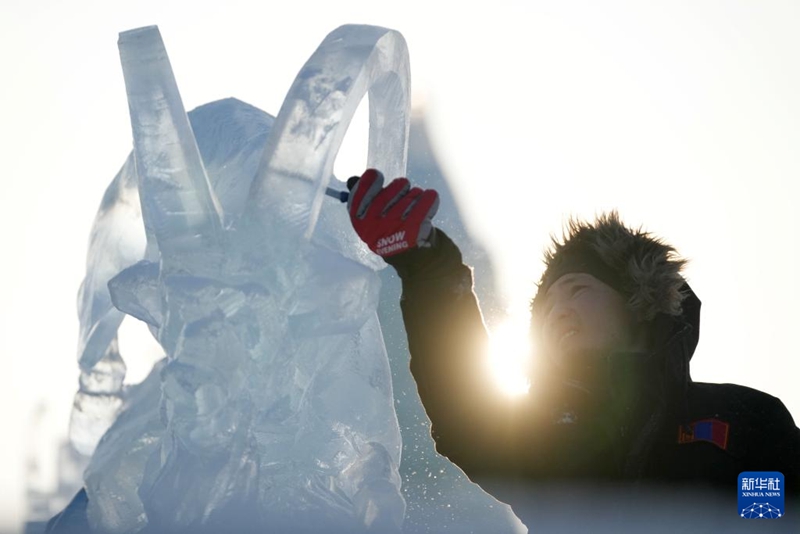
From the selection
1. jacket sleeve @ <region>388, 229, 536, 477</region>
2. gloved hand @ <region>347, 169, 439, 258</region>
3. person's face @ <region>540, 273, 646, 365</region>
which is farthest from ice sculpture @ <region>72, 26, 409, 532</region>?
person's face @ <region>540, 273, 646, 365</region>

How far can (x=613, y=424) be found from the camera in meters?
3.87

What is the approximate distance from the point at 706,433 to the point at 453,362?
79 cm

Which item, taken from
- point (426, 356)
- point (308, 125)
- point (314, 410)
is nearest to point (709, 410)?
point (426, 356)

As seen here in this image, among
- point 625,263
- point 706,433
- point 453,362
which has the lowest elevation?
point 706,433

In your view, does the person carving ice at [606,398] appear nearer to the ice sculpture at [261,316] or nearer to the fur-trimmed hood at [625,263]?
the fur-trimmed hood at [625,263]

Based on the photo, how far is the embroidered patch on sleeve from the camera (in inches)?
154

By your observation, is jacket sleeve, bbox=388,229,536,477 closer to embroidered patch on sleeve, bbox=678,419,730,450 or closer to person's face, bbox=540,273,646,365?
person's face, bbox=540,273,646,365

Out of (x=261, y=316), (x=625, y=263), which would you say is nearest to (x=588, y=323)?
(x=625, y=263)

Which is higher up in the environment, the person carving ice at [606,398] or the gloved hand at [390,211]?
the gloved hand at [390,211]

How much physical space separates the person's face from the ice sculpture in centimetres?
60

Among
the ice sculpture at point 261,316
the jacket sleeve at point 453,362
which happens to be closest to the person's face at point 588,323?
the jacket sleeve at point 453,362

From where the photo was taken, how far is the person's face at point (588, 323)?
3.83m

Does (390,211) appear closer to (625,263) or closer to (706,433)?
(625,263)

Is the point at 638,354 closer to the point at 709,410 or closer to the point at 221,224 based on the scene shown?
the point at 709,410
